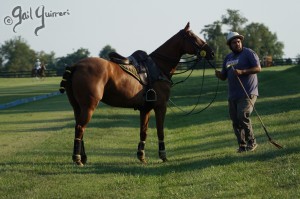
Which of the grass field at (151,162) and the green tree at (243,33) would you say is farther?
the green tree at (243,33)

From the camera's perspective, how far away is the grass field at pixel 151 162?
10195 millimetres

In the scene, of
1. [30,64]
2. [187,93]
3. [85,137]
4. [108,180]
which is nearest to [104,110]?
[85,137]

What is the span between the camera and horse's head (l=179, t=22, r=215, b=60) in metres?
14.5

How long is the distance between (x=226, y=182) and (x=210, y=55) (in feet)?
15.7

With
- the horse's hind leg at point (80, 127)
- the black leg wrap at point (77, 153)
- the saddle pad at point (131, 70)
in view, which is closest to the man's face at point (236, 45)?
the saddle pad at point (131, 70)

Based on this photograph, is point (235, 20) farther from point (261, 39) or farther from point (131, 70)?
point (131, 70)

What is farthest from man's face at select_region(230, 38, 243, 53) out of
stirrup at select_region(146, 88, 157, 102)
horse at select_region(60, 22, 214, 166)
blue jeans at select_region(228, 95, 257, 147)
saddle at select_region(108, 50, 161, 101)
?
stirrup at select_region(146, 88, 157, 102)

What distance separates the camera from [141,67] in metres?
14.2

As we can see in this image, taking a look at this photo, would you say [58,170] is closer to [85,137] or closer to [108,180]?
[108,180]

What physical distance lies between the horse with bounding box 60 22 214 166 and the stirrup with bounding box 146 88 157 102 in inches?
1.2

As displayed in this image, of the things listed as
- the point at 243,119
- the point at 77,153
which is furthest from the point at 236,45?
the point at 77,153

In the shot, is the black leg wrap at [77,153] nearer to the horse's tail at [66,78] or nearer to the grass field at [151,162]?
the grass field at [151,162]

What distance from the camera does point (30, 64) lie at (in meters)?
199

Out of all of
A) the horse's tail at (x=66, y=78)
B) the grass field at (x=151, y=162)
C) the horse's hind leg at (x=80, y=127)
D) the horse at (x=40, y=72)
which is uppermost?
the horse's tail at (x=66, y=78)
